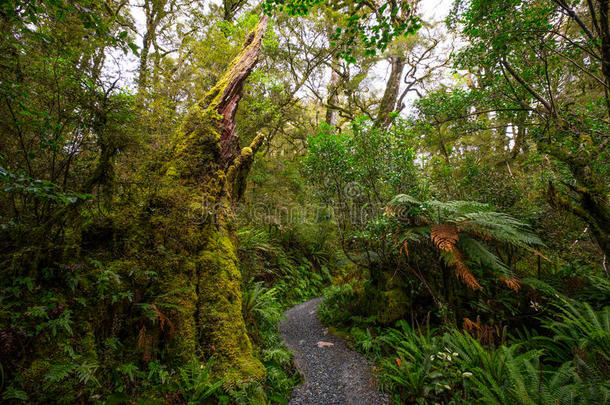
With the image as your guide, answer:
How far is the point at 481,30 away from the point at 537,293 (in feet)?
15.3

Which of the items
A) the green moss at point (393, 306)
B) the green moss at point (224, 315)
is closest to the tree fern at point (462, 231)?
the green moss at point (393, 306)

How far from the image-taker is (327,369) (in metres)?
4.03

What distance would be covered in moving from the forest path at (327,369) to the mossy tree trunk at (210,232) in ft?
3.73

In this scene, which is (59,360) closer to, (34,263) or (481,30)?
(34,263)

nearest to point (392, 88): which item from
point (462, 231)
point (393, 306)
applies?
point (462, 231)

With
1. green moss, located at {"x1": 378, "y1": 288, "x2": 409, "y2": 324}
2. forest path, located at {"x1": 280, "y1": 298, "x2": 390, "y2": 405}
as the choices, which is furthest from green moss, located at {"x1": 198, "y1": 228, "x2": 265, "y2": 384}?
green moss, located at {"x1": 378, "y1": 288, "x2": 409, "y2": 324}

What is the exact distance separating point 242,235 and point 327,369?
143 inches

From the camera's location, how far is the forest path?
330cm

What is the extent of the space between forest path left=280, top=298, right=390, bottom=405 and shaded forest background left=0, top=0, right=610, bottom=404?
1.02ft

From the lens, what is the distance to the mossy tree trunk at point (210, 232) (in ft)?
9.25

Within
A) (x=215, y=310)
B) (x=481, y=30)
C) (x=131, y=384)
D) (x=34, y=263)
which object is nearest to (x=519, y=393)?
(x=215, y=310)

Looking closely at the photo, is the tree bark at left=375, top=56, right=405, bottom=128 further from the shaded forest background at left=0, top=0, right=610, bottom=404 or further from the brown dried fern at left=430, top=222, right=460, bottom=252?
the brown dried fern at left=430, top=222, right=460, bottom=252

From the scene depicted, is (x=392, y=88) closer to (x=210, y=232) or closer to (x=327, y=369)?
(x=210, y=232)

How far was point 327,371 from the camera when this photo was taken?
397 cm
